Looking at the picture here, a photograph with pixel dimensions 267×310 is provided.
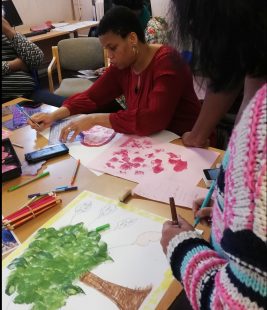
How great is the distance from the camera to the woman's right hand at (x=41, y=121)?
1.48 metres

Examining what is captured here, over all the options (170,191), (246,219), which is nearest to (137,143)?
(170,191)

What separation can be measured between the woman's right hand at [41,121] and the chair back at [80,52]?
1654 millimetres

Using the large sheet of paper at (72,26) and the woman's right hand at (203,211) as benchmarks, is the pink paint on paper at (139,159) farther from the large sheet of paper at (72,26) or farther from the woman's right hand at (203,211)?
the large sheet of paper at (72,26)

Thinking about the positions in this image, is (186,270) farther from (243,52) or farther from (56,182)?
(56,182)

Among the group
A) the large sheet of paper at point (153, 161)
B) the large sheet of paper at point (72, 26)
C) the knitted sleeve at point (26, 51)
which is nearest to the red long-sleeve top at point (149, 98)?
the large sheet of paper at point (153, 161)

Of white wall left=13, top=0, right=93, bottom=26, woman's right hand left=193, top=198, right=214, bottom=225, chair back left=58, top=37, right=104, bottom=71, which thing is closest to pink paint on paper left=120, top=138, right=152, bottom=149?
woman's right hand left=193, top=198, right=214, bottom=225

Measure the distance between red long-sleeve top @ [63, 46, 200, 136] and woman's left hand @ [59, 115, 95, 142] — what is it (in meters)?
A: 0.10

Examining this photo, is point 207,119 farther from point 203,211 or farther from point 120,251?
point 120,251

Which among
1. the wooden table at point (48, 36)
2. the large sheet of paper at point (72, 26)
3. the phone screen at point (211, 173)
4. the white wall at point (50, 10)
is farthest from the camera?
the white wall at point (50, 10)

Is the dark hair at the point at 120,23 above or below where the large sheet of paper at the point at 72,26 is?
above

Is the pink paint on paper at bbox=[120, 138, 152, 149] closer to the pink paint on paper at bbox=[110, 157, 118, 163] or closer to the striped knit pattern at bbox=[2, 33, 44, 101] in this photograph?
the pink paint on paper at bbox=[110, 157, 118, 163]

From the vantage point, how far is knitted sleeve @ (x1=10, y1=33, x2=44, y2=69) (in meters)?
2.37

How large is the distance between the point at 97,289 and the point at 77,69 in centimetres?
268

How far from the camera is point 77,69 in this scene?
3.10 m
